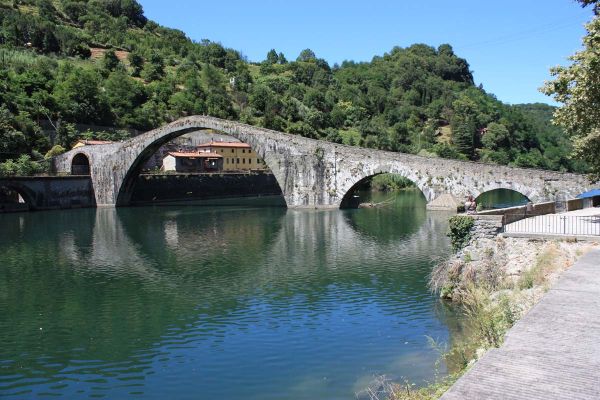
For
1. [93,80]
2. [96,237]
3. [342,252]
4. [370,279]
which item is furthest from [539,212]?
[93,80]

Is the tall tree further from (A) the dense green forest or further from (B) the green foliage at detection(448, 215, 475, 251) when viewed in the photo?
(B) the green foliage at detection(448, 215, 475, 251)

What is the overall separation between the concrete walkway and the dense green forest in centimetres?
5610

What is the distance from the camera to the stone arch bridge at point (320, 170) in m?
40.4

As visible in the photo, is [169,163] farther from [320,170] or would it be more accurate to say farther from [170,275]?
[170,275]

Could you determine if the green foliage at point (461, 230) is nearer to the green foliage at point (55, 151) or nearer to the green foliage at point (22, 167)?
the green foliage at point (22, 167)

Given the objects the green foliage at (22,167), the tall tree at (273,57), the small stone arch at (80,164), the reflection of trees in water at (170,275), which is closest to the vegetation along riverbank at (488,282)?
the reflection of trees in water at (170,275)

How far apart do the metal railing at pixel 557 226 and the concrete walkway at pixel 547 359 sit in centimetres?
652

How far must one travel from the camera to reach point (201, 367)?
13.1 m

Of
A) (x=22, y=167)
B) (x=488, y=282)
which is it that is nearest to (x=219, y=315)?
(x=488, y=282)

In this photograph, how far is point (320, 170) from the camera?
163 ft

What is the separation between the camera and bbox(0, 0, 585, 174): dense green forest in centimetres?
7738

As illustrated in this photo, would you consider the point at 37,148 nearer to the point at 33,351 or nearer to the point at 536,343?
the point at 33,351

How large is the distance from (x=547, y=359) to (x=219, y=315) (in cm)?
1118

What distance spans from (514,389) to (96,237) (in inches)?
1299
